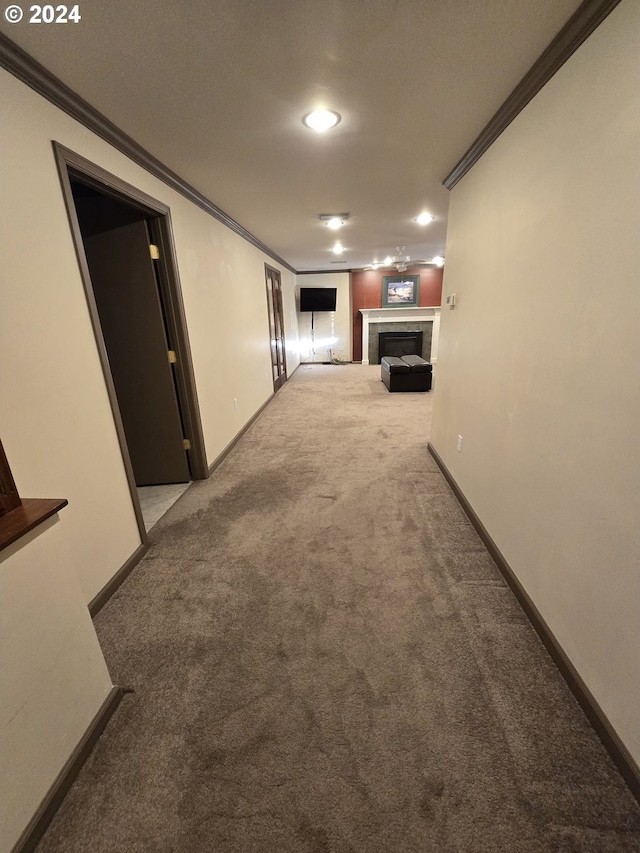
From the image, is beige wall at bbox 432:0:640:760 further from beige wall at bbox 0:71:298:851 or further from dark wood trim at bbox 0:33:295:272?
dark wood trim at bbox 0:33:295:272

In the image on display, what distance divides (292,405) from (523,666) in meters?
4.38

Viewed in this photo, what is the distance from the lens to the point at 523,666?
135 centimetres

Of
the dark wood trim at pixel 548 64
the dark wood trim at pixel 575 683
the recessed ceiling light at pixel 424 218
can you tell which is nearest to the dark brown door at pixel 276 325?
the recessed ceiling light at pixel 424 218

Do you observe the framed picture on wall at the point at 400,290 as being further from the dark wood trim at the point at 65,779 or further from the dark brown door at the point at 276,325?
the dark wood trim at the point at 65,779

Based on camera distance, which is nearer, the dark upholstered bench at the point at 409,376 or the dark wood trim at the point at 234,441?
the dark wood trim at the point at 234,441

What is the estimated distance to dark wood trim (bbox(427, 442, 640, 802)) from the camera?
39.4 inches

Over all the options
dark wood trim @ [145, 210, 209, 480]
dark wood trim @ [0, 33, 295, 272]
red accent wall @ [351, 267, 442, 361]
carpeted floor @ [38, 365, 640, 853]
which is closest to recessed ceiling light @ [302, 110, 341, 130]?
dark wood trim @ [0, 33, 295, 272]

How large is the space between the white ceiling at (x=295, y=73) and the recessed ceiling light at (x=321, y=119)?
0.18 ft

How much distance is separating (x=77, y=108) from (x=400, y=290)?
26.2ft

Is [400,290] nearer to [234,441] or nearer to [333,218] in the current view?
[333,218]

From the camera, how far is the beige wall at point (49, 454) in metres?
0.91

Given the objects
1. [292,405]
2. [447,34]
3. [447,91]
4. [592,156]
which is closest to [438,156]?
[447,91]

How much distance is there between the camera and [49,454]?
144cm

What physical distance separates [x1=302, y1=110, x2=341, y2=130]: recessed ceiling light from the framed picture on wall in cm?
720
